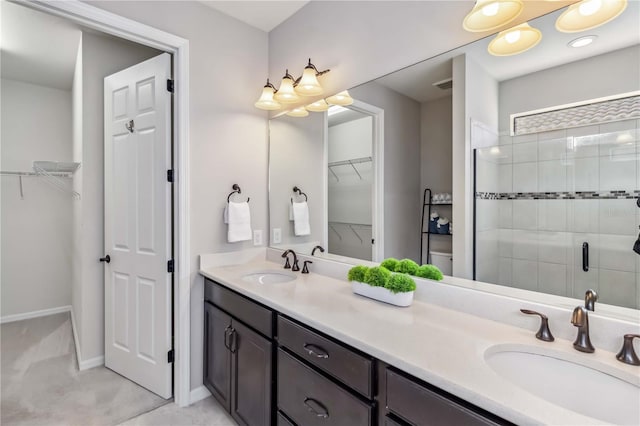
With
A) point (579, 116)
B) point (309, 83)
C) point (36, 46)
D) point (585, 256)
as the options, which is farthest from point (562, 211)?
point (36, 46)

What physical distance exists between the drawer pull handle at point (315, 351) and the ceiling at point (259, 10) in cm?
212

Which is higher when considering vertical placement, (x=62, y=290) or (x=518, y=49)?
(x=518, y=49)

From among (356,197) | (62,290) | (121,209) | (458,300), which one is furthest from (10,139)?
(458,300)

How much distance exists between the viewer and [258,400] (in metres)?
1.56

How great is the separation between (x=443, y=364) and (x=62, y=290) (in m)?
4.46

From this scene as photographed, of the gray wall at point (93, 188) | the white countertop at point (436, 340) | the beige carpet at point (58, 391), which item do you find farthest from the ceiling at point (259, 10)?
the beige carpet at point (58, 391)

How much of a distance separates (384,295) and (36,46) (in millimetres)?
3439

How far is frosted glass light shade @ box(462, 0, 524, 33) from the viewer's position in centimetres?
121

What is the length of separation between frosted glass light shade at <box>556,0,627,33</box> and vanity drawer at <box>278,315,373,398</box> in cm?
135

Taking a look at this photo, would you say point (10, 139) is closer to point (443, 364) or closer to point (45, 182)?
point (45, 182)

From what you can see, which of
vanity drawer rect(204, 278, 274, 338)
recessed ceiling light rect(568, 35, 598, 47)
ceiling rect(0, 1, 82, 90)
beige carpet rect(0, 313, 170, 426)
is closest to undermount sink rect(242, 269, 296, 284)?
vanity drawer rect(204, 278, 274, 338)

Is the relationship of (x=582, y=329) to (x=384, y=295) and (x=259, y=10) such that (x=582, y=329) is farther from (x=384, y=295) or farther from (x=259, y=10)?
(x=259, y=10)

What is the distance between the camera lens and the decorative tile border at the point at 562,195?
101 cm

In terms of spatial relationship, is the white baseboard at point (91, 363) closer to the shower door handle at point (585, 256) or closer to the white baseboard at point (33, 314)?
the white baseboard at point (33, 314)
